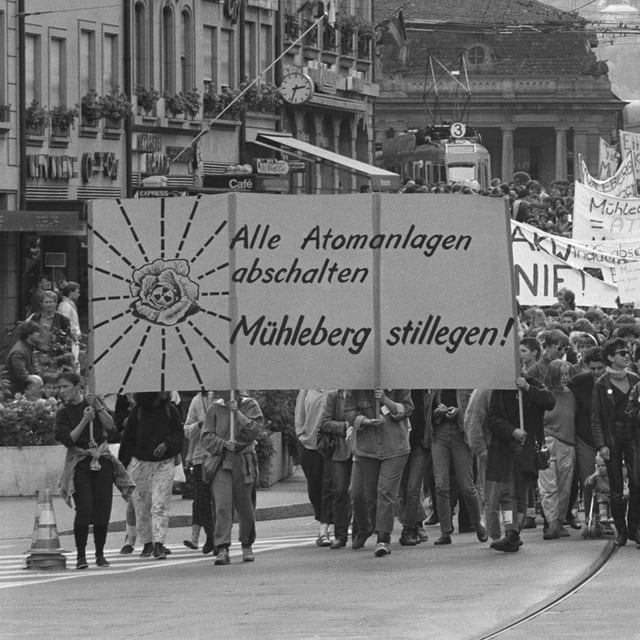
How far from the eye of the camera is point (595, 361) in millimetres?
20078

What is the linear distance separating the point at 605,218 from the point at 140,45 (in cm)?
1264

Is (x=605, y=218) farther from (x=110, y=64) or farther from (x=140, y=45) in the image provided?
(x=140, y=45)

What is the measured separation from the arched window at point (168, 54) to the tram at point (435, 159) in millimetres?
24667

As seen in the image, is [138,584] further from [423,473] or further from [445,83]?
[445,83]

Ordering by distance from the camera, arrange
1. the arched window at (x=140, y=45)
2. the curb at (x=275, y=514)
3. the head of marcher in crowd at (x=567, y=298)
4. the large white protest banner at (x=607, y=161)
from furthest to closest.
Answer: the large white protest banner at (x=607, y=161) < the arched window at (x=140, y=45) < the head of marcher in crowd at (x=567, y=298) < the curb at (x=275, y=514)

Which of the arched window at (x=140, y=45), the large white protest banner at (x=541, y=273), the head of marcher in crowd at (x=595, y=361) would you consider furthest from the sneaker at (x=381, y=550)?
the arched window at (x=140, y=45)

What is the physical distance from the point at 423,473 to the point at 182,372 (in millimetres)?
2601

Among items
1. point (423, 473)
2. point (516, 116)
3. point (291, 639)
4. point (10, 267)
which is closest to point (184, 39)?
point (10, 267)

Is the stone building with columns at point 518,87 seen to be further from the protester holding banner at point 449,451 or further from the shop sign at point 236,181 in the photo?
the protester holding banner at point 449,451

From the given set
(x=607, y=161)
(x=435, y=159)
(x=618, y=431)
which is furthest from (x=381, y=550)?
(x=435, y=159)

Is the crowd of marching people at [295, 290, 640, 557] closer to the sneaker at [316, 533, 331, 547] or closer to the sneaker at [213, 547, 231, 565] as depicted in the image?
the sneaker at [316, 533, 331, 547]

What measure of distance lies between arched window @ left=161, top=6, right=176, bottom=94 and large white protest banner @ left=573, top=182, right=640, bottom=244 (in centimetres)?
1270

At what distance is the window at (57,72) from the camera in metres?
41.6

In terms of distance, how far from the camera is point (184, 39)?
48.2 meters
